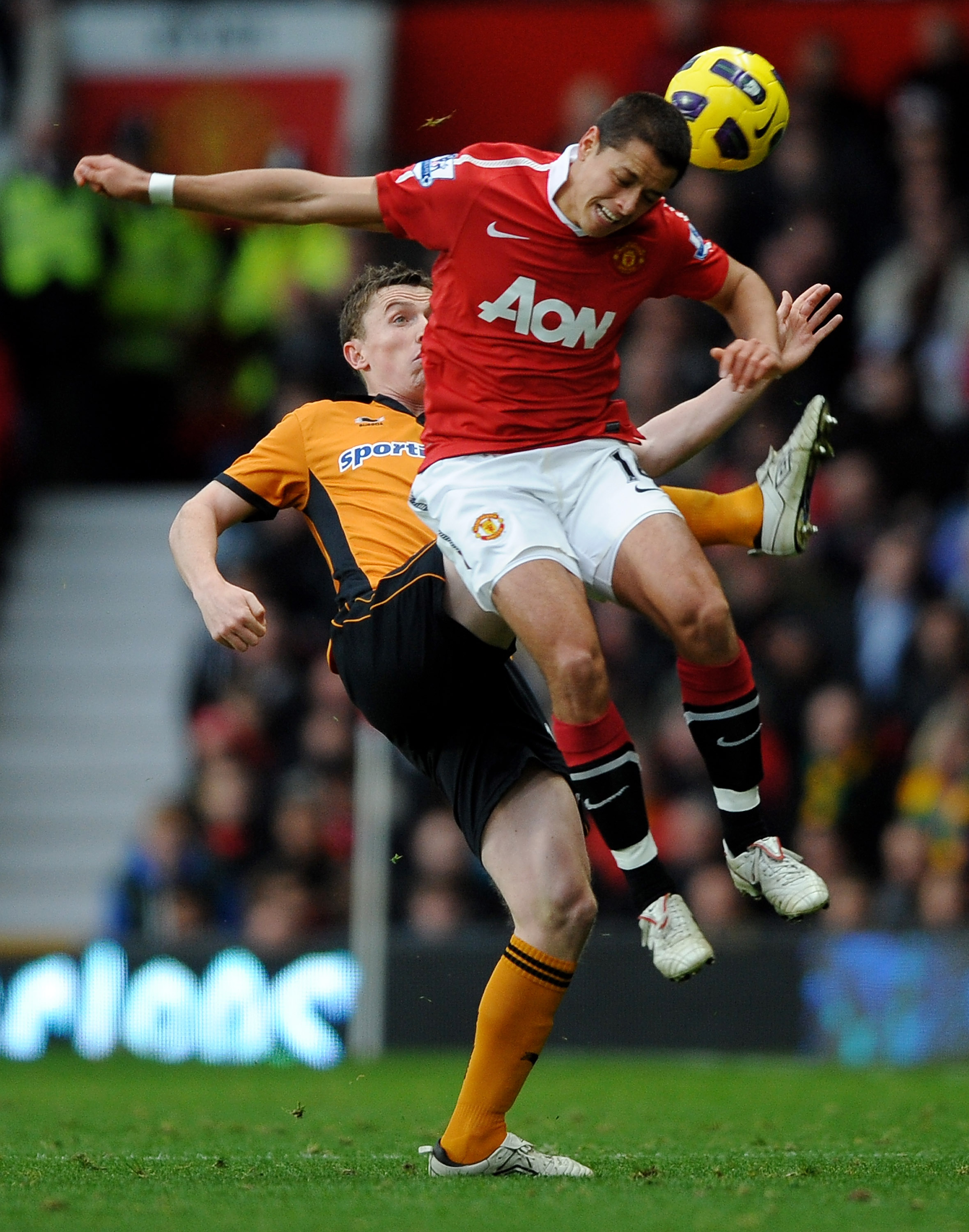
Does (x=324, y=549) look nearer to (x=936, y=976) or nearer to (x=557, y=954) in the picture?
(x=557, y=954)

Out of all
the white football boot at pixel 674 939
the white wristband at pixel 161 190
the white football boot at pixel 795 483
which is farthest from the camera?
the white football boot at pixel 795 483

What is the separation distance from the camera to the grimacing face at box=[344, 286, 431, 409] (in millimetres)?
6234

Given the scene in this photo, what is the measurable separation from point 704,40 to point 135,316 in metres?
4.86

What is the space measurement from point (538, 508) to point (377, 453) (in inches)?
32.9

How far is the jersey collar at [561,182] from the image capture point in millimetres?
5332

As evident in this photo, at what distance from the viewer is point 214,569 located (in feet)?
18.1

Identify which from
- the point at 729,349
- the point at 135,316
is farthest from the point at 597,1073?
the point at 135,316

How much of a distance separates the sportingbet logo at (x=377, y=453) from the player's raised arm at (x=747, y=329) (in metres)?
0.95

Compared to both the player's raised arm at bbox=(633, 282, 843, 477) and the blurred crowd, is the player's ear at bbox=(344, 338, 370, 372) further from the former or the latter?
the blurred crowd

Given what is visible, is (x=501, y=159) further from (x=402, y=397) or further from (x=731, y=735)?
(x=731, y=735)

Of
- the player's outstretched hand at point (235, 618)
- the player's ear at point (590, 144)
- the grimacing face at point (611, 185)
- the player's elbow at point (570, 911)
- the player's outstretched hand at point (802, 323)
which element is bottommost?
the player's elbow at point (570, 911)

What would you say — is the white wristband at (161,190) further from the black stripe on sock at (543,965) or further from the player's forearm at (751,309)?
the black stripe on sock at (543,965)

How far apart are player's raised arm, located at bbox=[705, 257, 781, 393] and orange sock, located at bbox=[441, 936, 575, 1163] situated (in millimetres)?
1613

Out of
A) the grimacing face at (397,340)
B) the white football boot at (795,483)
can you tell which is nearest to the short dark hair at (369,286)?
the grimacing face at (397,340)
